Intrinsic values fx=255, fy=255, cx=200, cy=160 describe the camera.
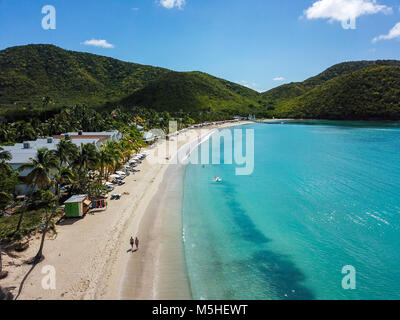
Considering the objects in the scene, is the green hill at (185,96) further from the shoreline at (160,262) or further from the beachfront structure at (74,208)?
the beachfront structure at (74,208)

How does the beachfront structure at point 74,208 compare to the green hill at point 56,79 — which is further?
the green hill at point 56,79

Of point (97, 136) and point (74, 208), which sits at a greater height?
point (97, 136)

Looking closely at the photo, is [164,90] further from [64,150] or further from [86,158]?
[64,150]

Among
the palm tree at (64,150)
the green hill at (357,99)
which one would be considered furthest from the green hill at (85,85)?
the palm tree at (64,150)

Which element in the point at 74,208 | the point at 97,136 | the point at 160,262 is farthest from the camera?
the point at 97,136

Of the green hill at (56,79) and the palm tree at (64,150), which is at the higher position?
the green hill at (56,79)

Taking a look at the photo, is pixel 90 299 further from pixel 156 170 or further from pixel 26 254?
pixel 156 170

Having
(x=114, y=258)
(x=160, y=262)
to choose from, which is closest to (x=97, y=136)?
(x=114, y=258)
